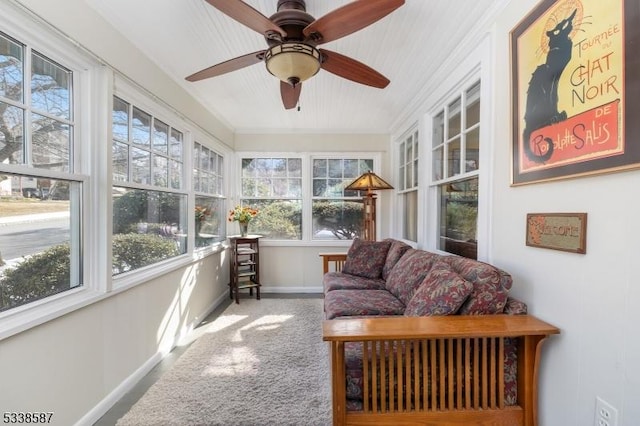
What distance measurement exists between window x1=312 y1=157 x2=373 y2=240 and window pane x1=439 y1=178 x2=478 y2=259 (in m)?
1.93

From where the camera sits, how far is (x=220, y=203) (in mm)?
4289

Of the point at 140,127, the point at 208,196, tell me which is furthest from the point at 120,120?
the point at 208,196

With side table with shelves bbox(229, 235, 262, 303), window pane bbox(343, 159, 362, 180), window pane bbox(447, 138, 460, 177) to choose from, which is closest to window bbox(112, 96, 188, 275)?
side table with shelves bbox(229, 235, 262, 303)

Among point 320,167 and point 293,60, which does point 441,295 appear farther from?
point 320,167

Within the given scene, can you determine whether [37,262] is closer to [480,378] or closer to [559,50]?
[480,378]

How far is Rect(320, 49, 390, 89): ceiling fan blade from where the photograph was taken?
1.75 m

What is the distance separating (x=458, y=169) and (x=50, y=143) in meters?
2.69

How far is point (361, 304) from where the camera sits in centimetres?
230

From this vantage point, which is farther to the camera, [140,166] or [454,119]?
[454,119]

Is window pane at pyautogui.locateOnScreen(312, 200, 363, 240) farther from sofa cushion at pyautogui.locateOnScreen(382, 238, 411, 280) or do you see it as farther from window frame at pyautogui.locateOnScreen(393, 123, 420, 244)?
sofa cushion at pyautogui.locateOnScreen(382, 238, 411, 280)

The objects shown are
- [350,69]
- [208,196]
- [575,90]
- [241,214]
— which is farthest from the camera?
[241,214]

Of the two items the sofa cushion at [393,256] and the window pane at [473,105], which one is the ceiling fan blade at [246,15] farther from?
the sofa cushion at [393,256]

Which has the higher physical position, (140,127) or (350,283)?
(140,127)

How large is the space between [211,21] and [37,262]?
5.72ft
